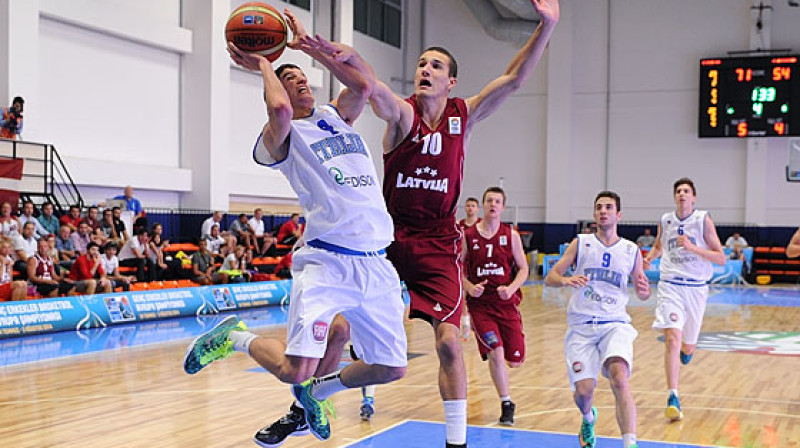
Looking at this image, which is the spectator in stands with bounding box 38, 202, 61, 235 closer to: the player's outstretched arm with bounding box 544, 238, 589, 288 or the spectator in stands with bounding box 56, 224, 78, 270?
the spectator in stands with bounding box 56, 224, 78, 270

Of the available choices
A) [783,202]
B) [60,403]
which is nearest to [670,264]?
[60,403]

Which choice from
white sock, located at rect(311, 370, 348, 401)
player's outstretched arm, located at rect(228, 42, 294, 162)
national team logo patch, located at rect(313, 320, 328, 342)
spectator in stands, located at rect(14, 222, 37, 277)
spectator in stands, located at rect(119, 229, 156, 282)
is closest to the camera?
player's outstretched arm, located at rect(228, 42, 294, 162)

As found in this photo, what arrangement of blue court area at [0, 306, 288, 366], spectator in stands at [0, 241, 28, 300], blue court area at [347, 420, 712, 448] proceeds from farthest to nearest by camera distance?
spectator in stands at [0, 241, 28, 300] → blue court area at [0, 306, 288, 366] → blue court area at [347, 420, 712, 448]

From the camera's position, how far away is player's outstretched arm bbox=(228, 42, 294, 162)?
4457 millimetres

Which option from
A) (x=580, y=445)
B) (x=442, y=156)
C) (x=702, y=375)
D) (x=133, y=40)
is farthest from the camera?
(x=133, y=40)

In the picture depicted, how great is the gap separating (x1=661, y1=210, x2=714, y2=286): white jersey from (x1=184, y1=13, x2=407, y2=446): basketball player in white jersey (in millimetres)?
3976

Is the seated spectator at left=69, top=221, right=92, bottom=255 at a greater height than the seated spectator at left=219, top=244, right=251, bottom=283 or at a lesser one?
greater

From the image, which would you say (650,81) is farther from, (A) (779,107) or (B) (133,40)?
(B) (133,40)

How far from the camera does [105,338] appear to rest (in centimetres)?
1220

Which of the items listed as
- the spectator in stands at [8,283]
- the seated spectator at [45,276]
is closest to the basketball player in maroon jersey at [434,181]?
the spectator in stands at [8,283]

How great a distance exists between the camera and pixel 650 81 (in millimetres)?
28672

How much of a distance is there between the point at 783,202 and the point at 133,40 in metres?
18.7

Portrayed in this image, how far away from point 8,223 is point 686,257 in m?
9.96

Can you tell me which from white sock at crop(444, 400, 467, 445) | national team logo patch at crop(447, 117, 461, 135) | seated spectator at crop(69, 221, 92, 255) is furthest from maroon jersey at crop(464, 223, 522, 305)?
seated spectator at crop(69, 221, 92, 255)
